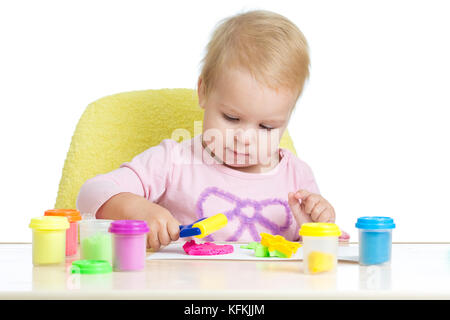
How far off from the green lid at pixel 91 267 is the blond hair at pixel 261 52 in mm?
569

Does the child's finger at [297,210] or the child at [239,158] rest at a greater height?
the child at [239,158]

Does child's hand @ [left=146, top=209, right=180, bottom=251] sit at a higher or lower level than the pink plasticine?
higher

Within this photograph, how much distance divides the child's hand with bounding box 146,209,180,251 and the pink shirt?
0.27 m

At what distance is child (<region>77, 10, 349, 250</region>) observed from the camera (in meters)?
1.27

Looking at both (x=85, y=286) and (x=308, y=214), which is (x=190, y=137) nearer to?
(x=308, y=214)

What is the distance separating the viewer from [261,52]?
1.30 m

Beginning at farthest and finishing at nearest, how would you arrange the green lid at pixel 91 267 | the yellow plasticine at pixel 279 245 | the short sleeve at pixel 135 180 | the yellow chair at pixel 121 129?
the yellow chair at pixel 121 129
the short sleeve at pixel 135 180
the yellow plasticine at pixel 279 245
the green lid at pixel 91 267

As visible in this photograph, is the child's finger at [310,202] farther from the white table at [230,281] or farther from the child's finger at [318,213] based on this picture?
the white table at [230,281]

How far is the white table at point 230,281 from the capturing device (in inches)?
28.1

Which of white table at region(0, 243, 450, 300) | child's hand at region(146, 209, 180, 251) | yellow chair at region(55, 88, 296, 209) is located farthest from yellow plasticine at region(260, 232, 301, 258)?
yellow chair at region(55, 88, 296, 209)

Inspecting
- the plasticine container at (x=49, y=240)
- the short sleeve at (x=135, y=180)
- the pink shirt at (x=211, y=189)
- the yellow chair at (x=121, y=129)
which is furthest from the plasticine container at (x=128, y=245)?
the yellow chair at (x=121, y=129)

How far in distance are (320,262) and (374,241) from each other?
118 mm

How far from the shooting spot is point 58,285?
757mm

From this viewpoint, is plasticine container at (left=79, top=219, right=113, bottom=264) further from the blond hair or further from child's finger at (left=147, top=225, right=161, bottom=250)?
the blond hair
